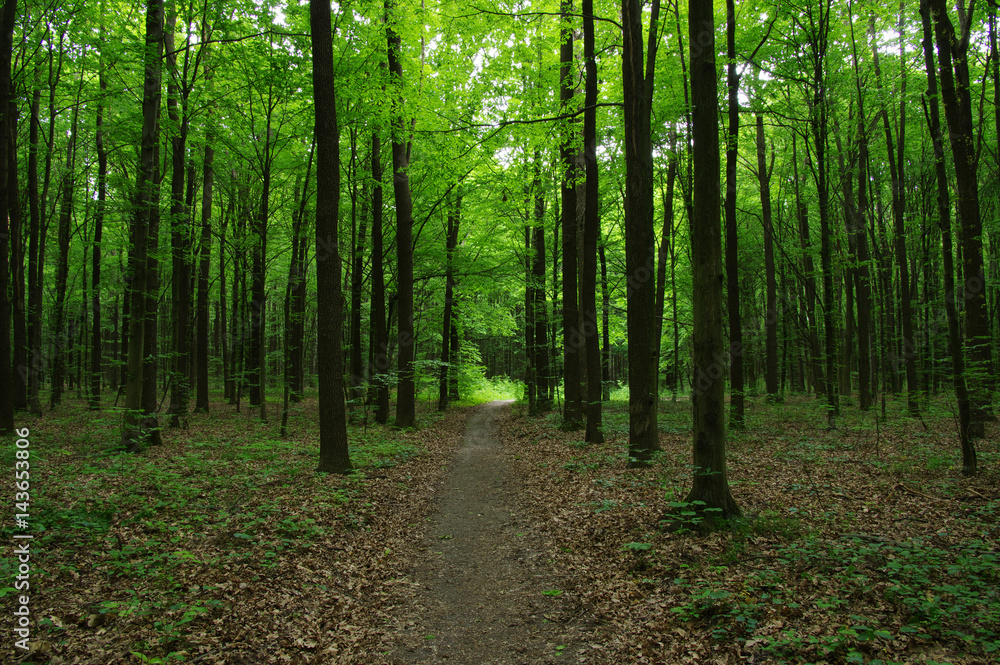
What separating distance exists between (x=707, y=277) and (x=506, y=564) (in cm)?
433

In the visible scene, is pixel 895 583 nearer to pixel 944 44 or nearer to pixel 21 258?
pixel 944 44

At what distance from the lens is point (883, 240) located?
56.5ft

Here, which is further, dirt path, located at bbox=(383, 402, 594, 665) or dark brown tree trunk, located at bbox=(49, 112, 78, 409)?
dark brown tree trunk, located at bbox=(49, 112, 78, 409)

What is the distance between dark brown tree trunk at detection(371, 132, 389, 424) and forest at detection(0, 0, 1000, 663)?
0.14m

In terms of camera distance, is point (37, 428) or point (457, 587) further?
point (37, 428)

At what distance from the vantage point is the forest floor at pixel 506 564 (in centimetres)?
365

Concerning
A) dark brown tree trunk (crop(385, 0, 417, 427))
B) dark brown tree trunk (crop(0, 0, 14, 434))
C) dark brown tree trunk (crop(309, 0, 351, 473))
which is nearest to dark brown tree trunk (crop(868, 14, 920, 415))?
dark brown tree trunk (crop(385, 0, 417, 427))

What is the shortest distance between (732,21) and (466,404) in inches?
813

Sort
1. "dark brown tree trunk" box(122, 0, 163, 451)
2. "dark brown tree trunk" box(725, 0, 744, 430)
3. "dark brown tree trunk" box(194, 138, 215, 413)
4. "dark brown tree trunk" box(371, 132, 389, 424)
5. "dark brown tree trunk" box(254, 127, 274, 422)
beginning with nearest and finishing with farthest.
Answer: "dark brown tree trunk" box(122, 0, 163, 451)
"dark brown tree trunk" box(725, 0, 744, 430)
"dark brown tree trunk" box(254, 127, 274, 422)
"dark brown tree trunk" box(371, 132, 389, 424)
"dark brown tree trunk" box(194, 138, 215, 413)

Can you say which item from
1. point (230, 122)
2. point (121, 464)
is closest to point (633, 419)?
point (121, 464)

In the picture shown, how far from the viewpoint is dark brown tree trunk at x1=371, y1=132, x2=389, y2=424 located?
48.5ft

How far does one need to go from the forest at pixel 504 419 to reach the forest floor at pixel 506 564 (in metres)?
0.04

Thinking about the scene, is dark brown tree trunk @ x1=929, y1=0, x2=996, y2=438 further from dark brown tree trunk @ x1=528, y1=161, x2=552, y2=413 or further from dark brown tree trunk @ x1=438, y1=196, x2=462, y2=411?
dark brown tree trunk @ x1=438, y1=196, x2=462, y2=411

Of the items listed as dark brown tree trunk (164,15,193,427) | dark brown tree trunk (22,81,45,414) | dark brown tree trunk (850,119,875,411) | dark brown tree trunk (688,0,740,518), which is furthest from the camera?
dark brown tree trunk (850,119,875,411)
